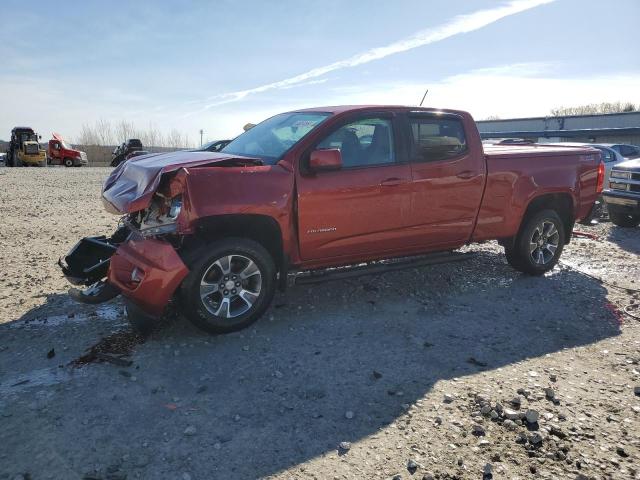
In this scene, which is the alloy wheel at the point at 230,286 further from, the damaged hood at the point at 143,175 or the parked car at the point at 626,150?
the parked car at the point at 626,150

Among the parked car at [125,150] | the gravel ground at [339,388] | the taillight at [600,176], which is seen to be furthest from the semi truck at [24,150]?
the taillight at [600,176]

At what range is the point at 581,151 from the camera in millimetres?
6227

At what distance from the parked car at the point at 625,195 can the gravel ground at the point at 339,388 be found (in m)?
4.39

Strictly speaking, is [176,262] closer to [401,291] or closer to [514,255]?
[401,291]

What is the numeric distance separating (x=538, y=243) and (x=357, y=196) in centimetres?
285

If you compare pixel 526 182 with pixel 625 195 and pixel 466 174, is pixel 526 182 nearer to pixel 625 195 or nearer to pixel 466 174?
pixel 466 174

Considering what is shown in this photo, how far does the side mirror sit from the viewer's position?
14.3ft

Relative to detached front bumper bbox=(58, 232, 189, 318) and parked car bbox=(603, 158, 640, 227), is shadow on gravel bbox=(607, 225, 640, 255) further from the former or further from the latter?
detached front bumper bbox=(58, 232, 189, 318)

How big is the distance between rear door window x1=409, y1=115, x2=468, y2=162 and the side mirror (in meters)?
1.02

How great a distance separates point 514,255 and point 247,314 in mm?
3587

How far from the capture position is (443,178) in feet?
17.1

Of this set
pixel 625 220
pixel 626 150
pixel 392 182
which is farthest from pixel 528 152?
pixel 626 150

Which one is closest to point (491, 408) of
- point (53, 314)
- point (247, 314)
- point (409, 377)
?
point (409, 377)

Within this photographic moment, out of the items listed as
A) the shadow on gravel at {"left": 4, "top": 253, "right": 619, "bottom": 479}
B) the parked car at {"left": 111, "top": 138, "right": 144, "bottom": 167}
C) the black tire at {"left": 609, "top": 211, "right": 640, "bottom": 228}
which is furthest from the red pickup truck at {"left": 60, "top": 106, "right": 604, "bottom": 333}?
the parked car at {"left": 111, "top": 138, "right": 144, "bottom": 167}
